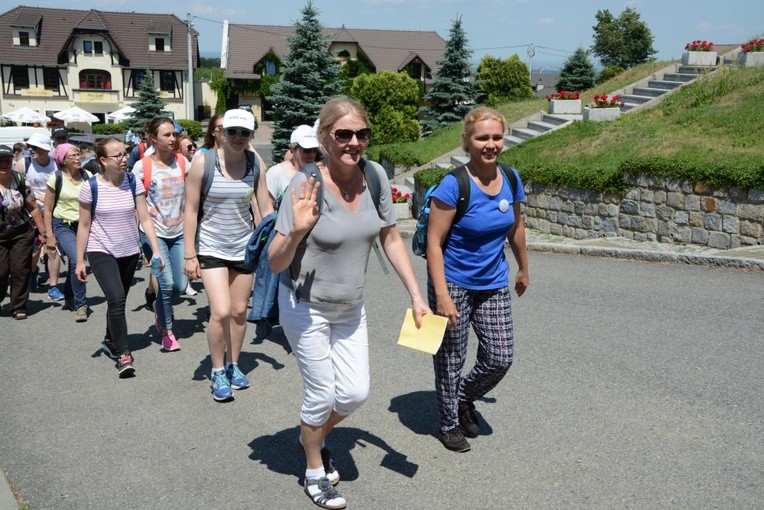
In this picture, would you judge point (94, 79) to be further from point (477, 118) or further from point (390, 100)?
point (477, 118)

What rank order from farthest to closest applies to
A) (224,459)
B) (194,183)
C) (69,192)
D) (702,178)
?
1. (702,178)
2. (69,192)
3. (194,183)
4. (224,459)

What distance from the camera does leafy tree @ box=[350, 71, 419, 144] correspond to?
32312 mm

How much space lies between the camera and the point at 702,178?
10.3m

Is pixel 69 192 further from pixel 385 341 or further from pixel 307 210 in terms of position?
pixel 307 210

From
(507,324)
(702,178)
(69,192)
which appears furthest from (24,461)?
(702,178)

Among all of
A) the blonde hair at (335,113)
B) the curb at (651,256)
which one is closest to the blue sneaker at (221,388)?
the blonde hair at (335,113)

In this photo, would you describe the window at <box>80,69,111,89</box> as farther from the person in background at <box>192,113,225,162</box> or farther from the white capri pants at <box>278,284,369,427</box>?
the white capri pants at <box>278,284,369,427</box>

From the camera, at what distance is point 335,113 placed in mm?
3770

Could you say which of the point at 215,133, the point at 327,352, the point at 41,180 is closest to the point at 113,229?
the point at 215,133

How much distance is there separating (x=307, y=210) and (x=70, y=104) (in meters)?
67.2

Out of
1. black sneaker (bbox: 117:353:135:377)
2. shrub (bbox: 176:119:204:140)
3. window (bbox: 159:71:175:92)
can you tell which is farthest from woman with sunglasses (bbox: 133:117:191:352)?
window (bbox: 159:71:175:92)

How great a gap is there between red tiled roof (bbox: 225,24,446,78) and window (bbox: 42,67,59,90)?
14062 millimetres

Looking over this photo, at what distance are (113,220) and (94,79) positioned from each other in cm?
6470

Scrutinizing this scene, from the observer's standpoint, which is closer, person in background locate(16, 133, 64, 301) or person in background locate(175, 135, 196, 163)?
person in background locate(16, 133, 64, 301)
